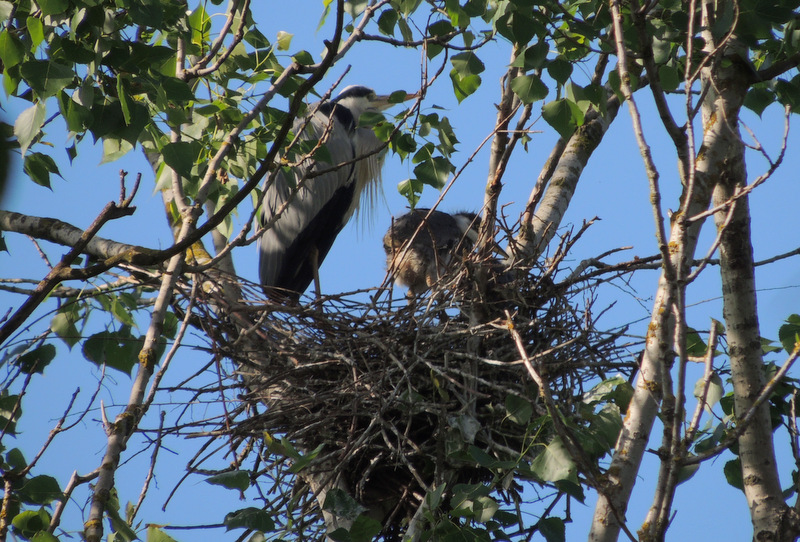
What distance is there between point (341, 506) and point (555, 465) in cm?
61

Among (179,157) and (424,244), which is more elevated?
(424,244)

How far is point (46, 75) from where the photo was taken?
6.48ft

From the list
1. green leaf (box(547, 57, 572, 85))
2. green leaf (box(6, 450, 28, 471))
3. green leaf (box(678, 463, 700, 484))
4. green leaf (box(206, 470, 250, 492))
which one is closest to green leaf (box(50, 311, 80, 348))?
green leaf (box(6, 450, 28, 471))

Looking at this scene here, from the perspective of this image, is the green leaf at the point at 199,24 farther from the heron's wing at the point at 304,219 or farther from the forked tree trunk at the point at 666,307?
the heron's wing at the point at 304,219

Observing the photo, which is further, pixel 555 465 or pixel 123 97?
pixel 123 97

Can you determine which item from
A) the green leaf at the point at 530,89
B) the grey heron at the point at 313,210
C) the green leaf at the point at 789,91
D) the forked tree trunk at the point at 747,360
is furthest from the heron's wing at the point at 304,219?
the forked tree trunk at the point at 747,360

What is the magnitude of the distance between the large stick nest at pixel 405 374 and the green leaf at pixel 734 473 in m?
0.49

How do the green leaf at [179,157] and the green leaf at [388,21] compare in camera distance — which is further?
the green leaf at [388,21]

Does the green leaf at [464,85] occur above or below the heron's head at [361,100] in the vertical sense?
below

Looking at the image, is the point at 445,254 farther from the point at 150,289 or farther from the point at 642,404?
the point at 642,404

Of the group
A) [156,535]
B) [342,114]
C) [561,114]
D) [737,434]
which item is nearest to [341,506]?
[156,535]

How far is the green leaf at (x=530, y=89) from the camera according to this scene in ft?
7.68

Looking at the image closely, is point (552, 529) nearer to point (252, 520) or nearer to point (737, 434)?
point (737, 434)

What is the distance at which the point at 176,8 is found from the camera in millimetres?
2486
